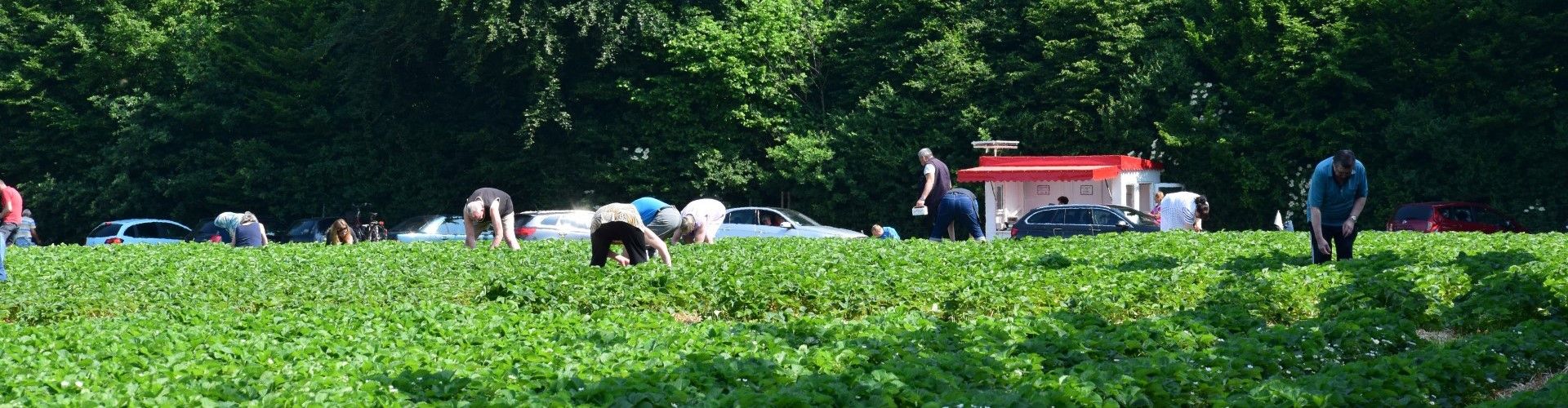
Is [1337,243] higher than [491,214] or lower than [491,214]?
lower

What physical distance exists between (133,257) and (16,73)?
2668 cm

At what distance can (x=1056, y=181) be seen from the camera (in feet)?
99.6

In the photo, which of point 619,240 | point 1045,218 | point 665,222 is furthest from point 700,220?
point 1045,218

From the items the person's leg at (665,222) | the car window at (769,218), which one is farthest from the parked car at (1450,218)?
the person's leg at (665,222)

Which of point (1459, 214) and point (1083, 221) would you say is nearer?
point (1459, 214)

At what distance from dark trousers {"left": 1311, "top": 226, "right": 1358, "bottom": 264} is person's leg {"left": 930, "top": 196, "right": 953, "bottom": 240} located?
5630 millimetres

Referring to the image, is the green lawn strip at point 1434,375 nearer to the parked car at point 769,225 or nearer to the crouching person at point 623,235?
the crouching person at point 623,235

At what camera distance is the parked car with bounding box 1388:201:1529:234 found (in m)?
24.9

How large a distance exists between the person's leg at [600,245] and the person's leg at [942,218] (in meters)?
5.35

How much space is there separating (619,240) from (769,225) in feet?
44.5

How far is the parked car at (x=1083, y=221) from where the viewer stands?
25.6m

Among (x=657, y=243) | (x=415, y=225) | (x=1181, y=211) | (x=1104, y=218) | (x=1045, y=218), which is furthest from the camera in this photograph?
(x=415, y=225)

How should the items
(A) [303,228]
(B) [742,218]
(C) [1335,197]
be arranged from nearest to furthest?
(C) [1335,197] < (B) [742,218] < (A) [303,228]

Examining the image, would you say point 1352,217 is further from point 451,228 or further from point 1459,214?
point 451,228
